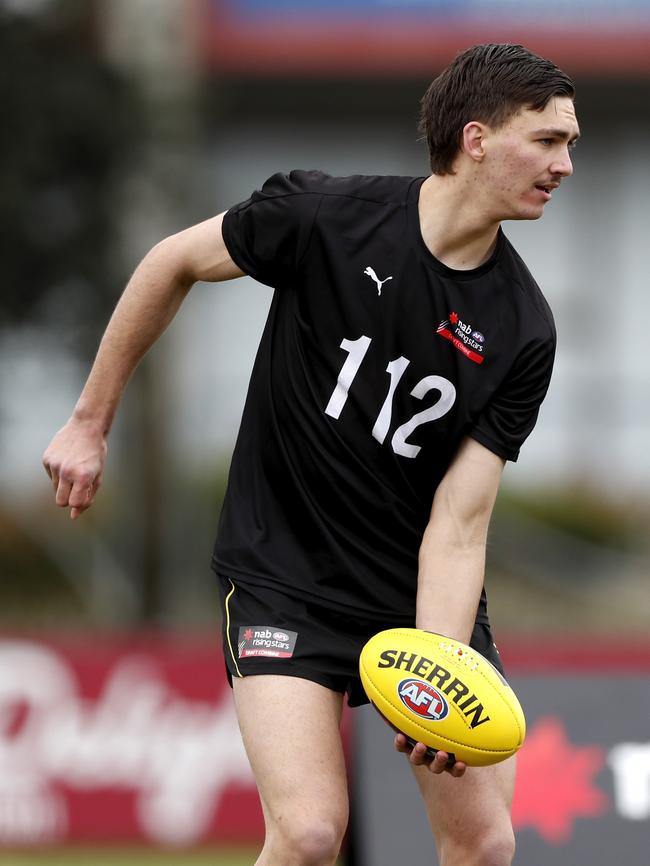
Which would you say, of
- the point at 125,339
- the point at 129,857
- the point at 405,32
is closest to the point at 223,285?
the point at 405,32

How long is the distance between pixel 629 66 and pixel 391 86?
2519 millimetres

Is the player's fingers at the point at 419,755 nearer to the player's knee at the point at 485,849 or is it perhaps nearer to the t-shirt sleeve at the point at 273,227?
the player's knee at the point at 485,849

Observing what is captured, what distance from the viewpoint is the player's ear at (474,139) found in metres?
4.23

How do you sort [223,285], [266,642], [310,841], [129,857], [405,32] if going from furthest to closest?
[223,285] → [405,32] → [129,857] → [266,642] → [310,841]

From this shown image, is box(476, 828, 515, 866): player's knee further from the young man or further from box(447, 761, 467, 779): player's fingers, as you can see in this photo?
box(447, 761, 467, 779): player's fingers

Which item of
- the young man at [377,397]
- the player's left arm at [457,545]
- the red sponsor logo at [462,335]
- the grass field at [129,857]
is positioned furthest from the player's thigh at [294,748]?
the grass field at [129,857]

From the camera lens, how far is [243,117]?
17.9 meters

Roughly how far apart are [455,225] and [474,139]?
0.24 metres

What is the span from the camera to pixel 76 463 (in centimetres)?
449

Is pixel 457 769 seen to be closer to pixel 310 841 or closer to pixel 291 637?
pixel 310 841

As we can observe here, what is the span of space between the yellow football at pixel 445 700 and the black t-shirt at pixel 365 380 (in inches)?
13.2

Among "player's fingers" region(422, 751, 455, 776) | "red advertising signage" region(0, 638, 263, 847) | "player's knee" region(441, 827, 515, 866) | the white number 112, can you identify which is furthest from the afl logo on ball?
"red advertising signage" region(0, 638, 263, 847)

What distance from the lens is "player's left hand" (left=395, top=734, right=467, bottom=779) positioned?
4.13 m

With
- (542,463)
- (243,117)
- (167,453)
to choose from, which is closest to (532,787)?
(167,453)
